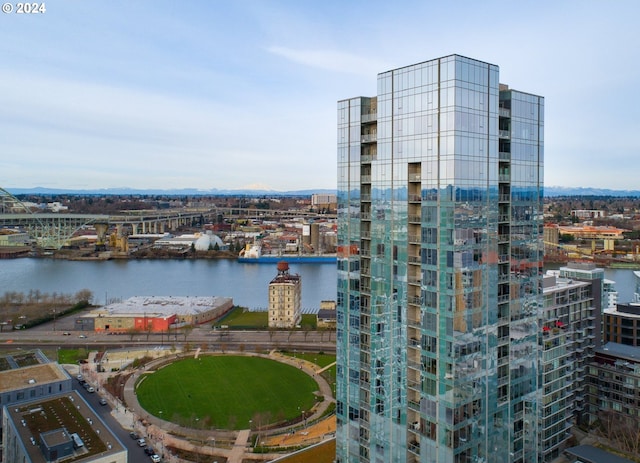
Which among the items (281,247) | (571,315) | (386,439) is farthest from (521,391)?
(281,247)

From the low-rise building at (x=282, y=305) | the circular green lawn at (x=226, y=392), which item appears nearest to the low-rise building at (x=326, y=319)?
the low-rise building at (x=282, y=305)

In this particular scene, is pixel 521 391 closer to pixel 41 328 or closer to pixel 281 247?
pixel 41 328

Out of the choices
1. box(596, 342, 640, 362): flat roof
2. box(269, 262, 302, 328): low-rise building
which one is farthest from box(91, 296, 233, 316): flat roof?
box(596, 342, 640, 362): flat roof

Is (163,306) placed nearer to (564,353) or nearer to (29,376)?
(29,376)

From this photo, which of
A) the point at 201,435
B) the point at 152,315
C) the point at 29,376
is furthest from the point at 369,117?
the point at 152,315

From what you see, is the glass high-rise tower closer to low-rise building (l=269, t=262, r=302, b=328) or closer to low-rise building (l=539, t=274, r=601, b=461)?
low-rise building (l=539, t=274, r=601, b=461)

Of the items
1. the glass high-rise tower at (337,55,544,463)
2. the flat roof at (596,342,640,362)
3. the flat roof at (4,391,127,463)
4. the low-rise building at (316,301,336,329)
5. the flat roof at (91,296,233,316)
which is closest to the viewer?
the glass high-rise tower at (337,55,544,463)
